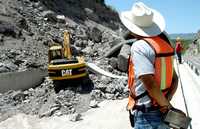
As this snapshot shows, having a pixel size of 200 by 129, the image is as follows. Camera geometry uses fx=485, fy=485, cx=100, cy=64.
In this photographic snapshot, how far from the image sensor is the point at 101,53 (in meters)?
25.9

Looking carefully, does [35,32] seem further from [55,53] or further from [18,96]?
[18,96]

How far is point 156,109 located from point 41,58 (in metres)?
17.3

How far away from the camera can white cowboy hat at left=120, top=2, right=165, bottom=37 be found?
446cm

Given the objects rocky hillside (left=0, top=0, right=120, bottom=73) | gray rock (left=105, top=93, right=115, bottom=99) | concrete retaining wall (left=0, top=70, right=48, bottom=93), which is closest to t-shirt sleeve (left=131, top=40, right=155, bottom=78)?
gray rock (left=105, top=93, right=115, bottom=99)

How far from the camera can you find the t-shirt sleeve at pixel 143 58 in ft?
13.9

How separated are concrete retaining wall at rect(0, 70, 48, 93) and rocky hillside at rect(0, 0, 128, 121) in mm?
315

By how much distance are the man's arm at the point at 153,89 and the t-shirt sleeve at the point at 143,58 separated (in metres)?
0.04

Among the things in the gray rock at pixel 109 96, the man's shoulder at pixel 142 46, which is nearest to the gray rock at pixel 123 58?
the gray rock at pixel 109 96

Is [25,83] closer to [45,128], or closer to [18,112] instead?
[18,112]

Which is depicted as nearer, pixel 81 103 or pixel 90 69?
pixel 81 103

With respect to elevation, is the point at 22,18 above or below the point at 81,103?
above

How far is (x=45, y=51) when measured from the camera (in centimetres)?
2259

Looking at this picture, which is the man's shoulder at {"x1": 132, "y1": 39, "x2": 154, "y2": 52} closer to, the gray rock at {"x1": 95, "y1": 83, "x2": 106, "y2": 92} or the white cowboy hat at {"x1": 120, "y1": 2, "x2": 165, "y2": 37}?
the white cowboy hat at {"x1": 120, "y1": 2, "x2": 165, "y2": 37}

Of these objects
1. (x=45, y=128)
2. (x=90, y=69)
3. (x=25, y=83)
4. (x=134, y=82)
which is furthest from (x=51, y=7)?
(x=134, y=82)
